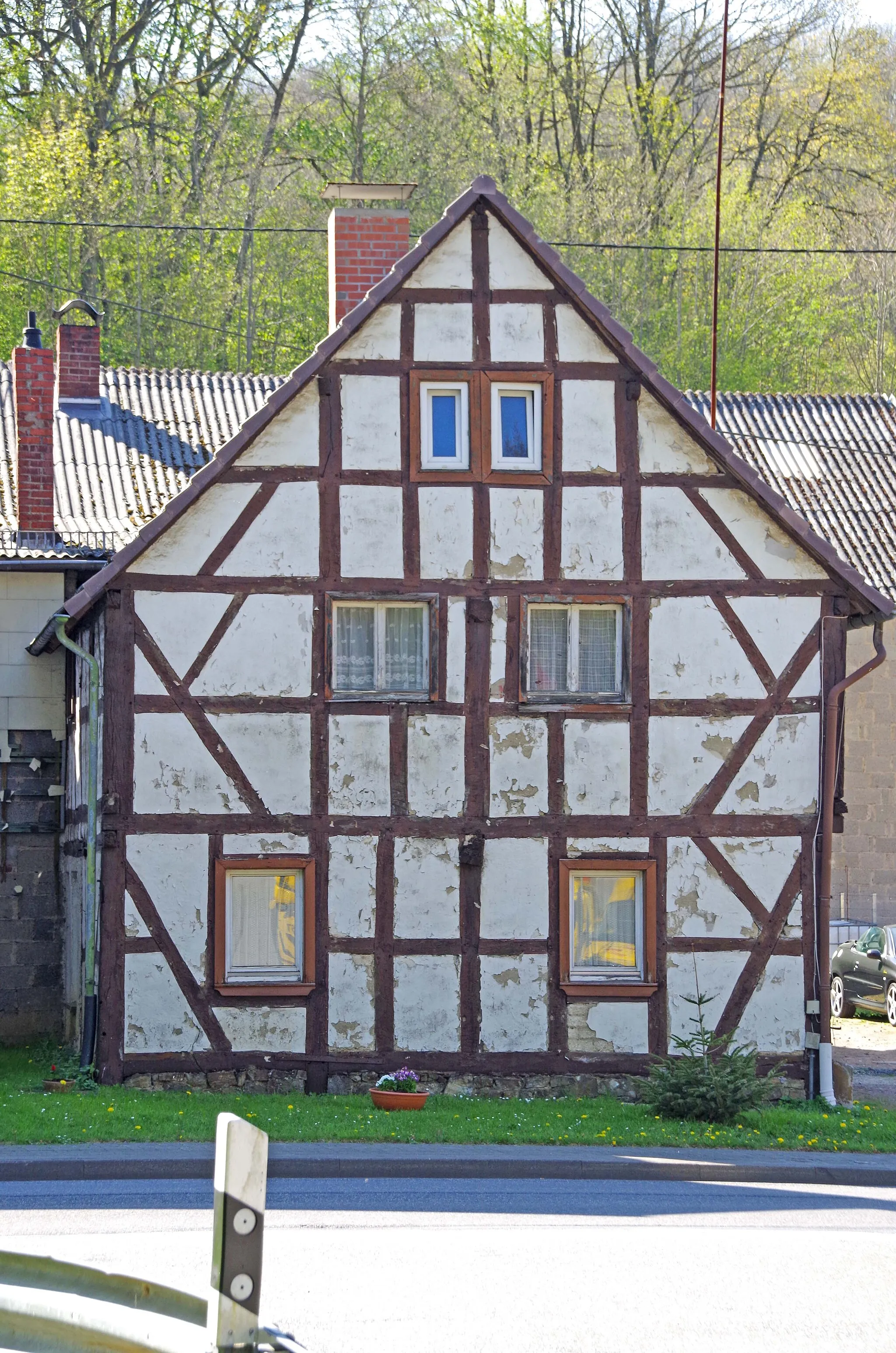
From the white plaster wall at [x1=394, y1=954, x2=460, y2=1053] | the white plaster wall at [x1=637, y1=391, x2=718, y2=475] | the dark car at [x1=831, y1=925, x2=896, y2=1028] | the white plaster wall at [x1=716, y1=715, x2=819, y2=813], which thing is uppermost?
the white plaster wall at [x1=637, y1=391, x2=718, y2=475]

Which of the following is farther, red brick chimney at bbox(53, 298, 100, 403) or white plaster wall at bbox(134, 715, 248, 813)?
red brick chimney at bbox(53, 298, 100, 403)

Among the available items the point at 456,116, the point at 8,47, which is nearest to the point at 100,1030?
the point at 8,47

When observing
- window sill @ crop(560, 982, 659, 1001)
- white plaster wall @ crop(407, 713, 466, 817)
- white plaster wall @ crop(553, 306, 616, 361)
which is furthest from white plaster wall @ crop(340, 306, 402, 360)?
window sill @ crop(560, 982, 659, 1001)

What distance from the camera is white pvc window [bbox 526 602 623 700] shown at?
16.7m

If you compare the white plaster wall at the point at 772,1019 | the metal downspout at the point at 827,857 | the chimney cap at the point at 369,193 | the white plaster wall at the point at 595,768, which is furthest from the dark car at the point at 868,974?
the chimney cap at the point at 369,193

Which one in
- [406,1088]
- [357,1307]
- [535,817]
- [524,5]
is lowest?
[406,1088]

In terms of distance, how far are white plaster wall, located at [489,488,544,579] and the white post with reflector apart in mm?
12794

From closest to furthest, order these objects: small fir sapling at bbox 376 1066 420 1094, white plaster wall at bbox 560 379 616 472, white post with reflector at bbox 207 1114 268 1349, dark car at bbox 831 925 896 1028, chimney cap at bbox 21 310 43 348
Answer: white post with reflector at bbox 207 1114 268 1349 < small fir sapling at bbox 376 1066 420 1094 < white plaster wall at bbox 560 379 616 472 < chimney cap at bbox 21 310 43 348 < dark car at bbox 831 925 896 1028

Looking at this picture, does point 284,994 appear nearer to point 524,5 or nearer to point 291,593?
point 291,593

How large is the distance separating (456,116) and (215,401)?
57.7 feet

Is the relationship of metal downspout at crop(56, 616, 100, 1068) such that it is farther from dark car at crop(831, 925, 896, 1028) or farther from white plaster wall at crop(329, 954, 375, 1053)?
dark car at crop(831, 925, 896, 1028)

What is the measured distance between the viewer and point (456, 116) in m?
39.0

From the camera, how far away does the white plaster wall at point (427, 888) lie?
1619 cm

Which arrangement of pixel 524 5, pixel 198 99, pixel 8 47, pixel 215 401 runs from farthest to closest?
pixel 524 5, pixel 198 99, pixel 8 47, pixel 215 401
